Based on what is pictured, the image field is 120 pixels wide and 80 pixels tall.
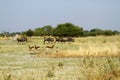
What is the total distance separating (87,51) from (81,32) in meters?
63.0

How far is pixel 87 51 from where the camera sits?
2452 cm

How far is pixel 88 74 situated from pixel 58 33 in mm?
73848

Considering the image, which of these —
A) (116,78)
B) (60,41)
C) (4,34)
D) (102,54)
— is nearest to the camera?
(116,78)

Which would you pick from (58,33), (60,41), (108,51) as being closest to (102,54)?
(108,51)

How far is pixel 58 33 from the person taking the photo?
85750 millimetres

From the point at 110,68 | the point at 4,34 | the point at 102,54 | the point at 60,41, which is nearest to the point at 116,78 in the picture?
the point at 110,68

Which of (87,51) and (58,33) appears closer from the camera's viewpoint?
(87,51)

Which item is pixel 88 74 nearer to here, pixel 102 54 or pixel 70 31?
pixel 102 54

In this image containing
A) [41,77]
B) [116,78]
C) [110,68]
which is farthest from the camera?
[41,77]

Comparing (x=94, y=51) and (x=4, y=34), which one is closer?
(x=94, y=51)

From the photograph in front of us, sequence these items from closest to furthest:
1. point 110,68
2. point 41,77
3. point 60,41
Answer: point 110,68 → point 41,77 → point 60,41

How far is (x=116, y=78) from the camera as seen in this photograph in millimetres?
11594

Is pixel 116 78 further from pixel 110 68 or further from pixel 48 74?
pixel 48 74

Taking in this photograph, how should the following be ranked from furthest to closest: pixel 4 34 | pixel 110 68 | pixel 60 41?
pixel 4 34
pixel 60 41
pixel 110 68
